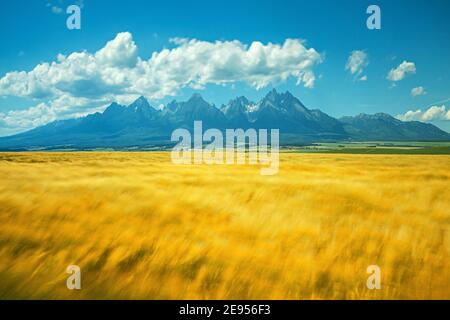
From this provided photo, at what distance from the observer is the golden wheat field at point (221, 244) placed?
191 inches

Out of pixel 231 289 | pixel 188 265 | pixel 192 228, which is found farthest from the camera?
pixel 192 228

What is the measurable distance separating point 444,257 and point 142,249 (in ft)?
17.6

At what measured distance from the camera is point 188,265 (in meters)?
5.21

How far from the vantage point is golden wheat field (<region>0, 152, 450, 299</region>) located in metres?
4.86

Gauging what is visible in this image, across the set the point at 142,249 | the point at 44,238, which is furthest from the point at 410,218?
the point at 44,238

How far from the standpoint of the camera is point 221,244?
559 centimetres
